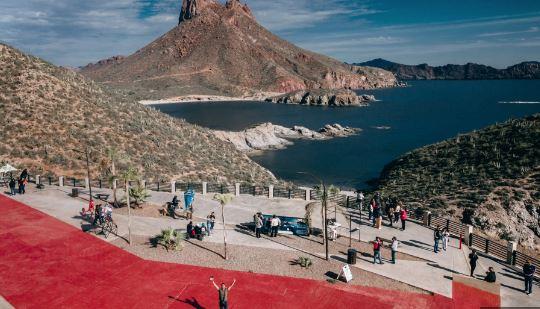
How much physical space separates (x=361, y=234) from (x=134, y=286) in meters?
12.9

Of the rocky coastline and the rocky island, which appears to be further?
the rocky island

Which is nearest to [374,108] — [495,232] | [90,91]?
[90,91]

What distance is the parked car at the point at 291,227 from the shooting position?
949 inches

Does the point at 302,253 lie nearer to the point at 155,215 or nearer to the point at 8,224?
the point at 155,215

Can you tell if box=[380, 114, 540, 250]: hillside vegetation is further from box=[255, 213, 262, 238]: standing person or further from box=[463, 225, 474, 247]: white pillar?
box=[255, 213, 262, 238]: standing person

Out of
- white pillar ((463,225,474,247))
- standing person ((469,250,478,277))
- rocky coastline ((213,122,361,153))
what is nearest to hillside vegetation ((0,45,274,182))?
white pillar ((463,225,474,247))

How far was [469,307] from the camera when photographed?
55.3ft

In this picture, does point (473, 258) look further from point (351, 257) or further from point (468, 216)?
point (468, 216)

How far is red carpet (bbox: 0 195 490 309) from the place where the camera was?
17.1 metres

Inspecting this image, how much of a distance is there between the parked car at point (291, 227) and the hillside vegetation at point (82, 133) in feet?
61.8

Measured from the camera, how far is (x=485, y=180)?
35500 millimetres

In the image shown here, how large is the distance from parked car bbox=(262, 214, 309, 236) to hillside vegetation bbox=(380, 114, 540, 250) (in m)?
13.1

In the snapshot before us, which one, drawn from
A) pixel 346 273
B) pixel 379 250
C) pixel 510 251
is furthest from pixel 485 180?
pixel 346 273

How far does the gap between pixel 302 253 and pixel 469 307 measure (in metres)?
8.16
